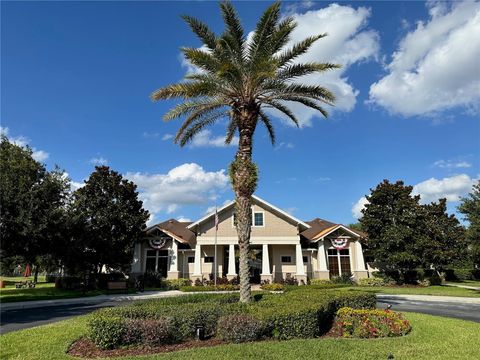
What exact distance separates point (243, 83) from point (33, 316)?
1332 centimetres

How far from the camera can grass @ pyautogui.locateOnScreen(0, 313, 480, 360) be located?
26.2ft

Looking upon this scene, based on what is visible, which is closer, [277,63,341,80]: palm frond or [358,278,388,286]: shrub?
[277,63,341,80]: palm frond

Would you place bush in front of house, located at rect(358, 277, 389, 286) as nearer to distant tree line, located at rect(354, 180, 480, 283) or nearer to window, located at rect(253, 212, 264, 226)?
distant tree line, located at rect(354, 180, 480, 283)

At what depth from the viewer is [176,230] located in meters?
37.7

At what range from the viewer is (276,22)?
13.8 metres

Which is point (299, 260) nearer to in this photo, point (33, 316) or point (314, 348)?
point (33, 316)

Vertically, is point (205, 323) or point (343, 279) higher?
point (343, 279)

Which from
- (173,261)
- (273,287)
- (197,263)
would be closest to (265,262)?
(273,287)

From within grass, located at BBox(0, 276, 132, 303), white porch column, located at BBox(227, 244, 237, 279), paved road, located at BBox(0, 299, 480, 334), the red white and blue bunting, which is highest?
the red white and blue bunting

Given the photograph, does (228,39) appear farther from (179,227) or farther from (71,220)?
(179,227)

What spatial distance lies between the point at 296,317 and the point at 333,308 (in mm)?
2729

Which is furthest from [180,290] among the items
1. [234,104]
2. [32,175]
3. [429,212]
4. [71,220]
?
[429,212]

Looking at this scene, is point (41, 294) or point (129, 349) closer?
point (129, 349)

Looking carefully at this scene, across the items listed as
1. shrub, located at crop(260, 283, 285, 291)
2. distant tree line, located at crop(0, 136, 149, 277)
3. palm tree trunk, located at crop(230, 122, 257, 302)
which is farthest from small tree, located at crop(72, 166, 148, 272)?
palm tree trunk, located at crop(230, 122, 257, 302)
